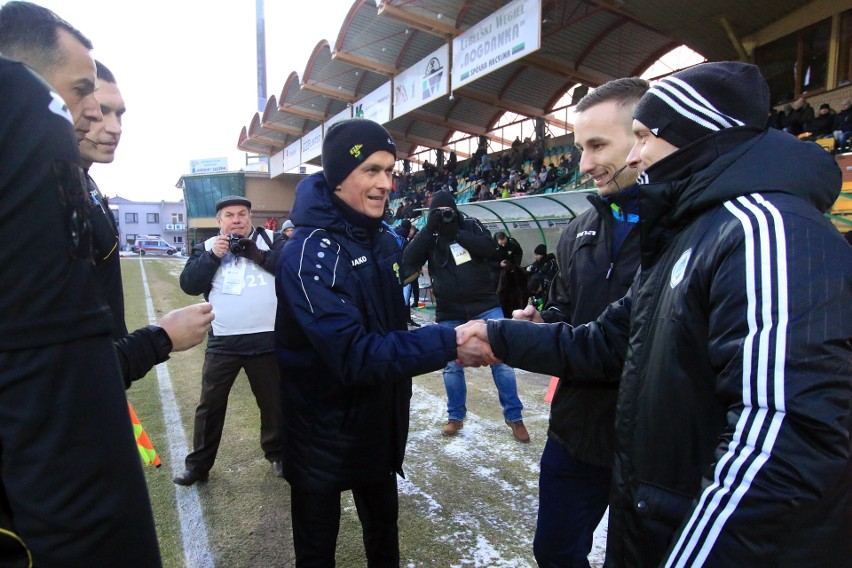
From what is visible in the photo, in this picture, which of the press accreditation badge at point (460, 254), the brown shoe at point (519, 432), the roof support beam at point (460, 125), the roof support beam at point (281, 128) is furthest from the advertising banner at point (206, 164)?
the brown shoe at point (519, 432)

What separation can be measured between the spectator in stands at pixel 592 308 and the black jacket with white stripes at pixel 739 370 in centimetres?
65

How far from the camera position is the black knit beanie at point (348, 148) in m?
2.13

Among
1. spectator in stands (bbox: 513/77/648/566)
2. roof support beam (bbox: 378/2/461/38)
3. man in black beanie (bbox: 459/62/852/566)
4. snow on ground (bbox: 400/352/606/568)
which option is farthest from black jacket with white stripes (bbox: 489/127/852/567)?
roof support beam (bbox: 378/2/461/38)

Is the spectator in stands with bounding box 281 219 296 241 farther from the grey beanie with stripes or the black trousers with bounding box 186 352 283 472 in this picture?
the grey beanie with stripes

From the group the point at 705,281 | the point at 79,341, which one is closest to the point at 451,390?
the point at 705,281

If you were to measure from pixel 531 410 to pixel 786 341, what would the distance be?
4543mm

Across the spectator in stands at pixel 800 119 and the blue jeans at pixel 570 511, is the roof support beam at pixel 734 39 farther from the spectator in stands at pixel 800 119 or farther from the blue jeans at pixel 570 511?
the blue jeans at pixel 570 511

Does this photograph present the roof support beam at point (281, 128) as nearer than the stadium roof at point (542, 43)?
No

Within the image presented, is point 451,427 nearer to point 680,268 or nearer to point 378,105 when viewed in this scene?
point 680,268

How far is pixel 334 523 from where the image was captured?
2.15m

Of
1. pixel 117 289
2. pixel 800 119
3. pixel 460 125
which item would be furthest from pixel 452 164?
pixel 117 289

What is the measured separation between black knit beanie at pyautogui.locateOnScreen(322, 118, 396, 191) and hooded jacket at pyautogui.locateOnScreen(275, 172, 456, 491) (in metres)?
0.09

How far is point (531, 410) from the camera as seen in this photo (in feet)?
17.3

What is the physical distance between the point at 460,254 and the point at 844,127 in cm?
932
